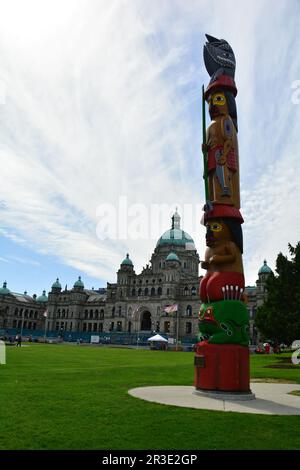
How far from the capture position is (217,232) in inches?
675

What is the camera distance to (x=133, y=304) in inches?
3930

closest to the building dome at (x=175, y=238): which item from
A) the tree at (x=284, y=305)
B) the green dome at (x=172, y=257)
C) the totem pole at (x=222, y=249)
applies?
the green dome at (x=172, y=257)

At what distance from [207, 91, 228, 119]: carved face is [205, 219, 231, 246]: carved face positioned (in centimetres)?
497

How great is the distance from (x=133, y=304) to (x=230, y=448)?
9213cm

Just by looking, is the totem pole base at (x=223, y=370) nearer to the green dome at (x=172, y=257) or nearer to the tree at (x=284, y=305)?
the tree at (x=284, y=305)

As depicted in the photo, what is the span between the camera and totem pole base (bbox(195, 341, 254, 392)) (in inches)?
594

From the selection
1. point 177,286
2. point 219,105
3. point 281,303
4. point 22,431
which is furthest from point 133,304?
point 22,431

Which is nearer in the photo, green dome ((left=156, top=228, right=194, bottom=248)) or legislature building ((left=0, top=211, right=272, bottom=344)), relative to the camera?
legislature building ((left=0, top=211, right=272, bottom=344))

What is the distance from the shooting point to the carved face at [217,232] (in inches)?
675

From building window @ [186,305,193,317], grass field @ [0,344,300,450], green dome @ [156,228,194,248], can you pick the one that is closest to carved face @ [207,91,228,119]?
grass field @ [0,344,300,450]

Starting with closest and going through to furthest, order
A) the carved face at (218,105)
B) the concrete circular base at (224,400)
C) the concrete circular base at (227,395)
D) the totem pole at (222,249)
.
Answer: the concrete circular base at (224,400)
the concrete circular base at (227,395)
the totem pole at (222,249)
the carved face at (218,105)

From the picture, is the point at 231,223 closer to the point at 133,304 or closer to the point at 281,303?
the point at 281,303

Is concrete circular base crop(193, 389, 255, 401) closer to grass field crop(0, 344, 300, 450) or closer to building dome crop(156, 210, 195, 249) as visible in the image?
grass field crop(0, 344, 300, 450)

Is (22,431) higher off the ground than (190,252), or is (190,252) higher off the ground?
(190,252)
